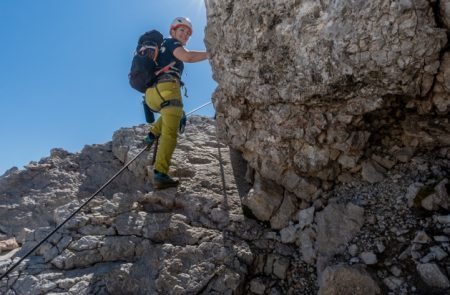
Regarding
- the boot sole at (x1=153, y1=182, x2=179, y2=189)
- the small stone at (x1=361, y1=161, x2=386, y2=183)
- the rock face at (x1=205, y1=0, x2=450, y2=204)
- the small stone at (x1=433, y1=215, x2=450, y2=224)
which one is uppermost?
the rock face at (x1=205, y1=0, x2=450, y2=204)

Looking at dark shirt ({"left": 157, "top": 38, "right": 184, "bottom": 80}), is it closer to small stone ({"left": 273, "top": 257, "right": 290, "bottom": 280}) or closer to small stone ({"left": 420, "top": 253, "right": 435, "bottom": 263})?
small stone ({"left": 273, "top": 257, "right": 290, "bottom": 280})

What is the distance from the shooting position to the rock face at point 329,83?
3.82 m

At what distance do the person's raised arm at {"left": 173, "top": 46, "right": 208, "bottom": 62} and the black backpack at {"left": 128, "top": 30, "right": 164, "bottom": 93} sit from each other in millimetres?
443

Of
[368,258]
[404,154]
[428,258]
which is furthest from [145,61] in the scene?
[428,258]

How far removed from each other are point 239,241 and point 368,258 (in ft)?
5.94

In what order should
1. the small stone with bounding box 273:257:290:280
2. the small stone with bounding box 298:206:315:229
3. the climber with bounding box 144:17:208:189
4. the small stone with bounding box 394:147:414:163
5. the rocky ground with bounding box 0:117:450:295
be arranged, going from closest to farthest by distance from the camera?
the rocky ground with bounding box 0:117:450:295
the small stone with bounding box 273:257:290:280
the small stone with bounding box 394:147:414:163
the small stone with bounding box 298:206:315:229
the climber with bounding box 144:17:208:189

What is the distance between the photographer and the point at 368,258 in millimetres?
3820

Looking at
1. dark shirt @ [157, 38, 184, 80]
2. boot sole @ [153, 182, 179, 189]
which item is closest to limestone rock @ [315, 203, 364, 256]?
boot sole @ [153, 182, 179, 189]

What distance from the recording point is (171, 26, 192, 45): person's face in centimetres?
644

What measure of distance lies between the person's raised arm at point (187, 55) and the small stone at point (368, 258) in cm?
421

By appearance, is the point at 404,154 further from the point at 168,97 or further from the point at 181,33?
the point at 181,33

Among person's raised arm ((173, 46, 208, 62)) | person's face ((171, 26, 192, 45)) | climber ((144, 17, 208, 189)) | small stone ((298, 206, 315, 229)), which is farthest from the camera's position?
person's face ((171, 26, 192, 45))

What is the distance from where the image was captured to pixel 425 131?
4379 mm

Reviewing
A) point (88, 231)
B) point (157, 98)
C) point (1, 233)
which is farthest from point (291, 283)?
point (1, 233)
